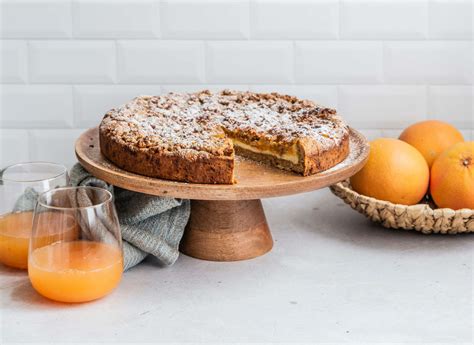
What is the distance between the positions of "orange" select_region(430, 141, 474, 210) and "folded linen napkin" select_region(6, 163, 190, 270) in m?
0.55

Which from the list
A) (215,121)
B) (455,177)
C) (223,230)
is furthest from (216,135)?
(455,177)

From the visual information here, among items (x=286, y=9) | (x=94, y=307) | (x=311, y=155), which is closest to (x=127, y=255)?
(x=94, y=307)

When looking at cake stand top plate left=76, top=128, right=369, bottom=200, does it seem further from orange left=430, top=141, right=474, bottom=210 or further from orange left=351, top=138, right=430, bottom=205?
orange left=430, top=141, right=474, bottom=210

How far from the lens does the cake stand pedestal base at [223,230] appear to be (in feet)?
5.08

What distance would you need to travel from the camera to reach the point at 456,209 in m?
1.65

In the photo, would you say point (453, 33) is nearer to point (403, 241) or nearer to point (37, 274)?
point (403, 241)

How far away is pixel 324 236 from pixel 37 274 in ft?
2.13

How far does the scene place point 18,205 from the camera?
56.8 inches

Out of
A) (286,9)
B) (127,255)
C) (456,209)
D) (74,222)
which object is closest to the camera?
(74,222)

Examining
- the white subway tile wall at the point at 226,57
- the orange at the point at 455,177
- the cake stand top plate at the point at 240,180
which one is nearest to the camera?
the cake stand top plate at the point at 240,180

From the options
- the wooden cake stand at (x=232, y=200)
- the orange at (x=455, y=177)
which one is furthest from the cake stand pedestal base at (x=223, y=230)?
the orange at (x=455, y=177)

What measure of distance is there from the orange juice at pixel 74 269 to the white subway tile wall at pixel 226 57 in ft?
2.67

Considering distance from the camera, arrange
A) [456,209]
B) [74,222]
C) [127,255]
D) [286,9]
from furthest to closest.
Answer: [286,9]
[456,209]
[127,255]
[74,222]

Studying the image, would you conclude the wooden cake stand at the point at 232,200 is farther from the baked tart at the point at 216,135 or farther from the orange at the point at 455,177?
the orange at the point at 455,177
